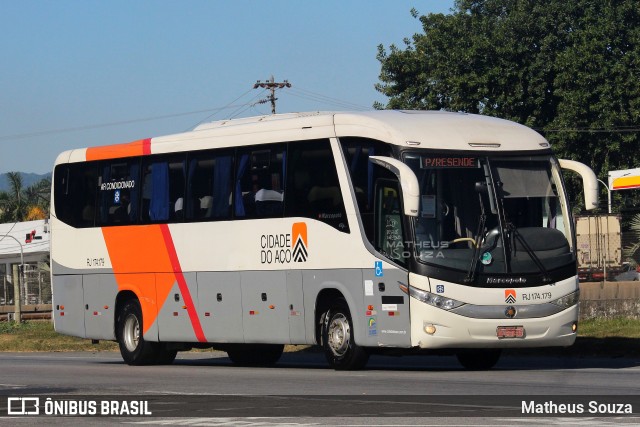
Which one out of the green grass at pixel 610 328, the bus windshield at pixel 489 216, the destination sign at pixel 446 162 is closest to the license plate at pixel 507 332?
the bus windshield at pixel 489 216

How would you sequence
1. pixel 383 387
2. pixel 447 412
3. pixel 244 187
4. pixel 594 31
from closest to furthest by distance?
1. pixel 447 412
2. pixel 383 387
3. pixel 244 187
4. pixel 594 31

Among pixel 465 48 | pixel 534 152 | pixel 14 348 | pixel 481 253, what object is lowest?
pixel 14 348

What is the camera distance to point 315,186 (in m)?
21.0

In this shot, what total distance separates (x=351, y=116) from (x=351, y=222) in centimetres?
158

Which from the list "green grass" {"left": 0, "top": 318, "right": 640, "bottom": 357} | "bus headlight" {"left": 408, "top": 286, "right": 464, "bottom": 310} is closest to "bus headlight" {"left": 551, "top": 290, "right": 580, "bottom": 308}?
"bus headlight" {"left": 408, "top": 286, "right": 464, "bottom": 310}

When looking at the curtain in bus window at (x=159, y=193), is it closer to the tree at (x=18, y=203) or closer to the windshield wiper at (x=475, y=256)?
the windshield wiper at (x=475, y=256)

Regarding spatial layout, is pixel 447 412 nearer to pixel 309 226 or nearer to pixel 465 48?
pixel 309 226

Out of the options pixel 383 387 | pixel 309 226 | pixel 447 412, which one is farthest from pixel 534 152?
pixel 447 412

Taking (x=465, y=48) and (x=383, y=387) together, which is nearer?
(x=383, y=387)

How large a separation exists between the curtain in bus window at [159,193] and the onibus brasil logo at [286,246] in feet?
9.10

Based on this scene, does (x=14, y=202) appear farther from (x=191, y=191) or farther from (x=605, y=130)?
(x=191, y=191)

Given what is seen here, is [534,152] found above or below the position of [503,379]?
above

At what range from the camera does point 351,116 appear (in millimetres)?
20672

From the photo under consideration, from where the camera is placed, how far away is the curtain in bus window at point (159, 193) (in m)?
24.2
